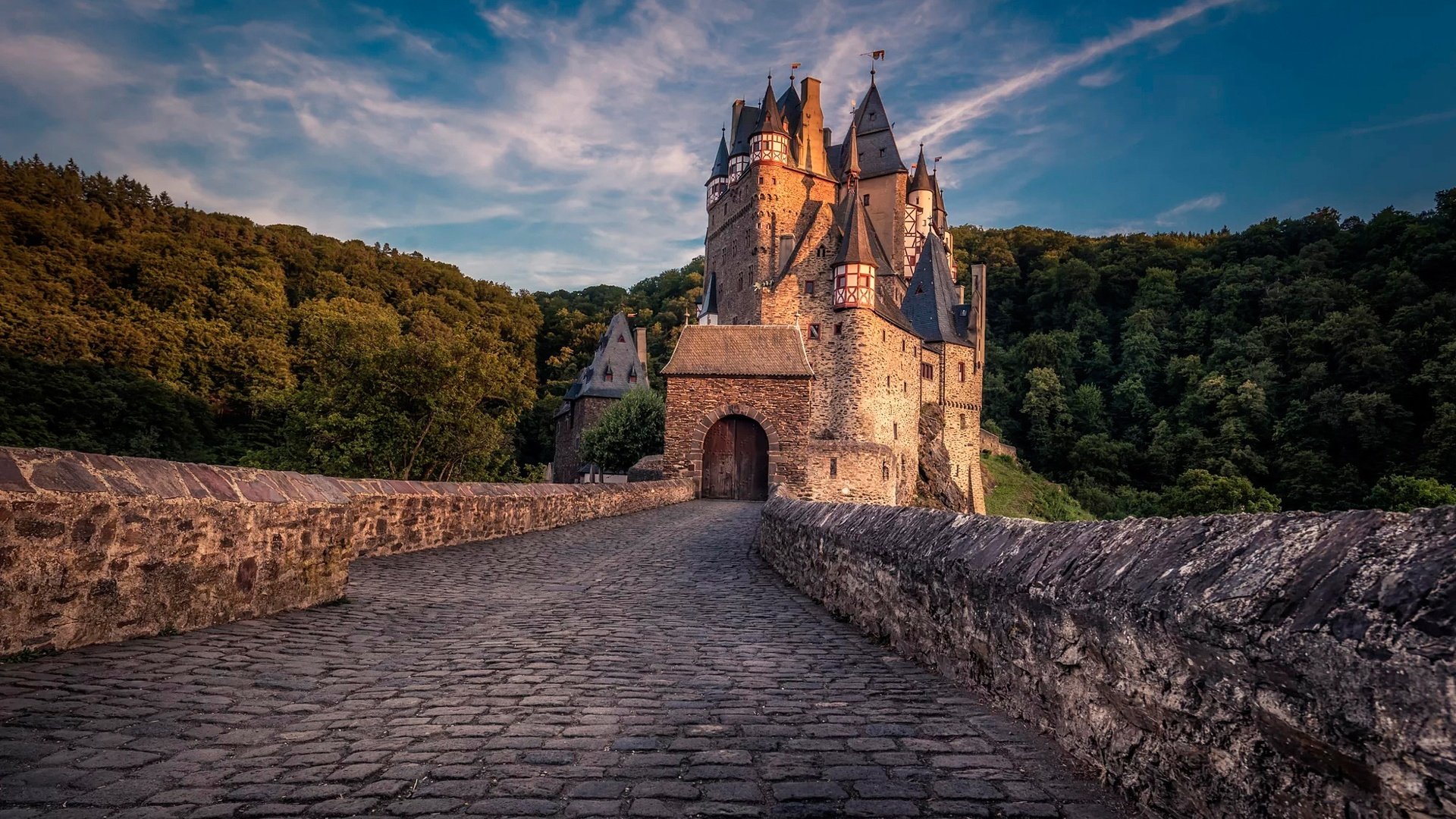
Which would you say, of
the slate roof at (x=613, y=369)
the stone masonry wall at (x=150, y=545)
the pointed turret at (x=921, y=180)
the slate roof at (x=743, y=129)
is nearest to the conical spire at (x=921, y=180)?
the pointed turret at (x=921, y=180)

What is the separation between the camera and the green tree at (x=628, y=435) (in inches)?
1435

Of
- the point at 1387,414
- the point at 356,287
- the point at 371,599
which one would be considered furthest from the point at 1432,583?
the point at 356,287

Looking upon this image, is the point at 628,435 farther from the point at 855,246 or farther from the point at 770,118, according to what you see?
the point at 770,118

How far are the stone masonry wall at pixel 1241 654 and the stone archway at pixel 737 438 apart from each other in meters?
24.7

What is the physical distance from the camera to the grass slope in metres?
56.4

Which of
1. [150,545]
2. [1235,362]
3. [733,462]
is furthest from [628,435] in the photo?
[1235,362]

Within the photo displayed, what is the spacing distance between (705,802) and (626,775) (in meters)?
0.36

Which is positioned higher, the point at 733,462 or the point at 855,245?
the point at 855,245

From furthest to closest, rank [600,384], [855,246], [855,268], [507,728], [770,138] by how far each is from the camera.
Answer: [600,384], [770,138], [855,246], [855,268], [507,728]

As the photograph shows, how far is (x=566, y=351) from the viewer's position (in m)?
73.8

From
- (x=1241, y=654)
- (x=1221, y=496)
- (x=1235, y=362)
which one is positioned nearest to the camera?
(x=1241, y=654)

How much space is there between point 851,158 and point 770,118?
6164mm

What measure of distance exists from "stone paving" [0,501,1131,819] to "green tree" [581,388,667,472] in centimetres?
3039

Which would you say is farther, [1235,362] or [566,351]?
[566,351]
